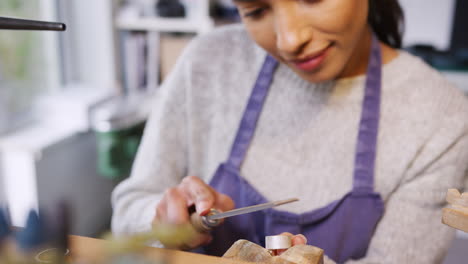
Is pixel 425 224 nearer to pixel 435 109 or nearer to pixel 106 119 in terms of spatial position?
pixel 435 109

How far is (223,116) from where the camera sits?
0.85m

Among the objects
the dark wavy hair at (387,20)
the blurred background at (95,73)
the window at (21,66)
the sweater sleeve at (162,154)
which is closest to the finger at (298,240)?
the sweater sleeve at (162,154)

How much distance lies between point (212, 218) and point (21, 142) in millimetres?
1245

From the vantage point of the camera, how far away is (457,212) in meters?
0.33

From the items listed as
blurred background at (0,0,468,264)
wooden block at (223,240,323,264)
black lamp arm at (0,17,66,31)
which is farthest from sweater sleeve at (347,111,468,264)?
blurred background at (0,0,468,264)

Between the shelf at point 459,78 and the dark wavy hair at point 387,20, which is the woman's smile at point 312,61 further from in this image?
the shelf at point 459,78

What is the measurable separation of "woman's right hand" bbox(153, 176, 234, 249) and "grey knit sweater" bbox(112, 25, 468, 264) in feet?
0.25

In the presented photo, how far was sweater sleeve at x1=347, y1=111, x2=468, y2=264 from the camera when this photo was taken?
616 mm

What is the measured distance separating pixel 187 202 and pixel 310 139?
31cm

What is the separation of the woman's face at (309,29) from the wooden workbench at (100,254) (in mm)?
305

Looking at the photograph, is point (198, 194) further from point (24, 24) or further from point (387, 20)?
point (387, 20)

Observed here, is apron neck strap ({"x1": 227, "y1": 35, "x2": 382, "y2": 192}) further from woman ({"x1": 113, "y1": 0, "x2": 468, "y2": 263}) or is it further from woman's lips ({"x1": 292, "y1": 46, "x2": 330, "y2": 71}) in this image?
woman's lips ({"x1": 292, "y1": 46, "x2": 330, "y2": 71})

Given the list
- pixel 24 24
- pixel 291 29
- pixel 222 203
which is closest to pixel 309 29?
pixel 291 29

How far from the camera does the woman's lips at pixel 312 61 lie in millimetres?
618
